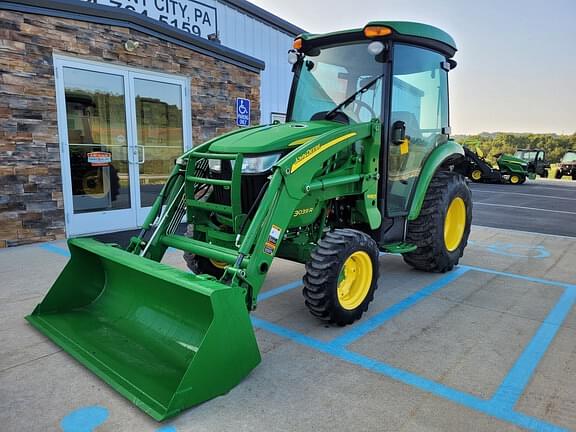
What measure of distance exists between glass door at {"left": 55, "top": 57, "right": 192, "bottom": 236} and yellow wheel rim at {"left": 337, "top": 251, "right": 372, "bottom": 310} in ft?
14.8

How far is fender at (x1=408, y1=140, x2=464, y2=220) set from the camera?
455 centimetres

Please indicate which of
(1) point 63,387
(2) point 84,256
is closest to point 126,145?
(2) point 84,256

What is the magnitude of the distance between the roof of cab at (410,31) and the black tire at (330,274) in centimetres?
191

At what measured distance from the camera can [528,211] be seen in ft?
36.2

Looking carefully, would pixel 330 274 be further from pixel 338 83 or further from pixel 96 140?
pixel 96 140

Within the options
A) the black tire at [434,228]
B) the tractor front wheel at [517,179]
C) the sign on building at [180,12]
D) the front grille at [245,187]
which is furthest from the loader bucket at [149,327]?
the tractor front wheel at [517,179]

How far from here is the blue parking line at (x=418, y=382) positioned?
2.39m

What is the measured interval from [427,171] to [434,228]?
1.99 ft

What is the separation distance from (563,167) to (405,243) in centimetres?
2477

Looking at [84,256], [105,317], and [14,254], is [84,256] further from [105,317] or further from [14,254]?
[14,254]

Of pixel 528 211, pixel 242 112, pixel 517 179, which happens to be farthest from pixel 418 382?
pixel 517 179

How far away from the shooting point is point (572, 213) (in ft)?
35.4

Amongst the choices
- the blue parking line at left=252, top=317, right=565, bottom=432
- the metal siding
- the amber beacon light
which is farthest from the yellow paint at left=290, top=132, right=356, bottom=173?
the metal siding

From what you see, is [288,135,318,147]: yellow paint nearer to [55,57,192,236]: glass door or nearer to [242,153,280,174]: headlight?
[242,153,280,174]: headlight
